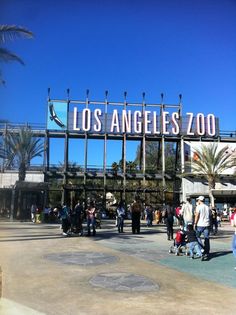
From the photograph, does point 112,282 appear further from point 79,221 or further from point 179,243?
point 79,221

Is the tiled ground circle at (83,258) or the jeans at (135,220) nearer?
the tiled ground circle at (83,258)

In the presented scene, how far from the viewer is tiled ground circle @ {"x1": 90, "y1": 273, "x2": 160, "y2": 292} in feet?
25.2

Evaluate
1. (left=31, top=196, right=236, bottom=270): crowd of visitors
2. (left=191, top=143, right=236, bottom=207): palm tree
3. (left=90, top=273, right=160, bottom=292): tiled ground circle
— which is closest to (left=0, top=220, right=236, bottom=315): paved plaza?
(left=90, top=273, right=160, bottom=292): tiled ground circle

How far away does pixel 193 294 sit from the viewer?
733 centimetres

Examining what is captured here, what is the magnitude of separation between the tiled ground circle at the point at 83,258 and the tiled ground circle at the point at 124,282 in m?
1.55

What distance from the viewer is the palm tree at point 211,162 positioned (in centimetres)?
4281

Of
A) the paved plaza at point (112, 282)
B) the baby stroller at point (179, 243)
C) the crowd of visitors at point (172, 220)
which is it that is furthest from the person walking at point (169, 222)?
the baby stroller at point (179, 243)

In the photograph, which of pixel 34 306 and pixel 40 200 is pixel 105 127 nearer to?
pixel 40 200

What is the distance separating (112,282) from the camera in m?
8.15

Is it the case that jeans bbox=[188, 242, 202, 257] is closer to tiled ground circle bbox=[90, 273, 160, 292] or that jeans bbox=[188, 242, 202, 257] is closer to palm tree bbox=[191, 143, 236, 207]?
tiled ground circle bbox=[90, 273, 160, 292]

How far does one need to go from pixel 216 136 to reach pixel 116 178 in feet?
40.3

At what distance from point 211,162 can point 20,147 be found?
62.1 feet

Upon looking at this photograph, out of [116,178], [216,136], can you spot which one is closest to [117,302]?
[116,178]

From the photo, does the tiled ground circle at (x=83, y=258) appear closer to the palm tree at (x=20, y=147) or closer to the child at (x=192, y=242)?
the child at (x=192, y=242)
